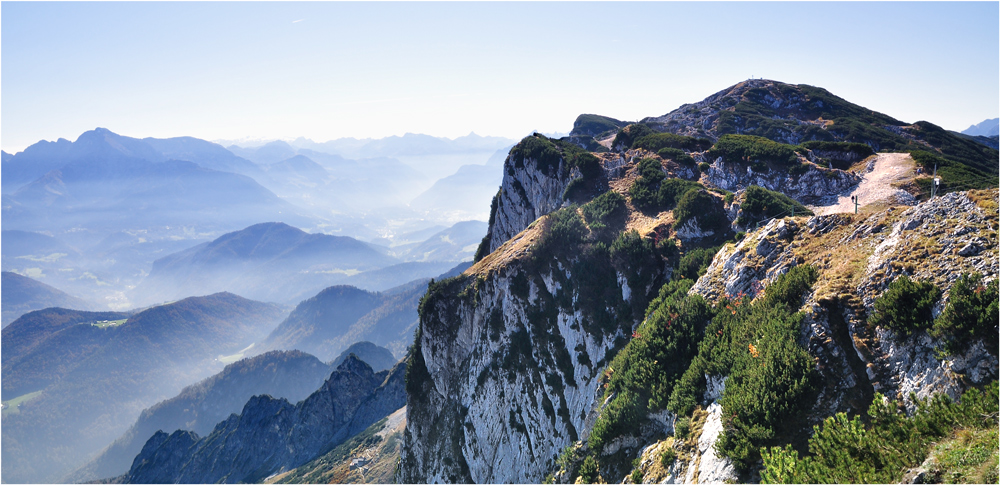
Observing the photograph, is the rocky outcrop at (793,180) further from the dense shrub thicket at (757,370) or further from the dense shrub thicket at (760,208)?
the dense shrub thicket at (757,370)

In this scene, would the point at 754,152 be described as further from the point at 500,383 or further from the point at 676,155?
the point at 500,383

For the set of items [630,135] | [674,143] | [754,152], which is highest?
[630,135]

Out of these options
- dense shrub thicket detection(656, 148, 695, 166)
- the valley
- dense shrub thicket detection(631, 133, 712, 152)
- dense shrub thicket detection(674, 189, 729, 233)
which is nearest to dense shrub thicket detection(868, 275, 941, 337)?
the valley

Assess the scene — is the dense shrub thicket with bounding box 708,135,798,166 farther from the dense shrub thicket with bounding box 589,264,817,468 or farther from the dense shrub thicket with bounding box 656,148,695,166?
the dense shrub thicket with bounding box 589,264,817,468

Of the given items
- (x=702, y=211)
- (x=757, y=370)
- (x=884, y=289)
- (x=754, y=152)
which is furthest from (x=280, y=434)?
(x=884, y=289)

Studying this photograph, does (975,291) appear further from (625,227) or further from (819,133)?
(819,133)

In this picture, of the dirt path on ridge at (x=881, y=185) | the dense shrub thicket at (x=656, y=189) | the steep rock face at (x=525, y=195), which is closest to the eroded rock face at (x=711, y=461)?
the dense shrub thicket at (x=656, y=189)
